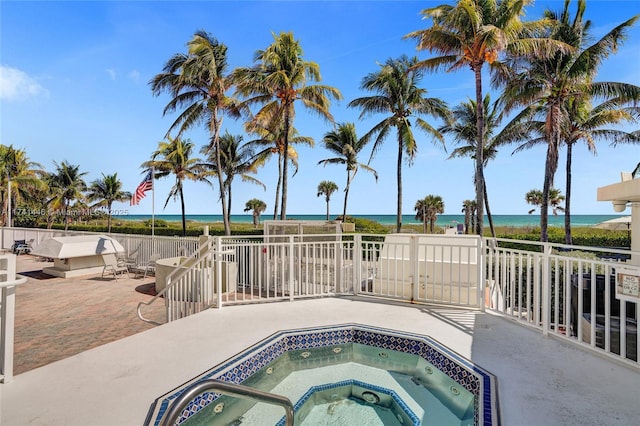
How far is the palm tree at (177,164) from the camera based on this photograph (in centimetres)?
1953

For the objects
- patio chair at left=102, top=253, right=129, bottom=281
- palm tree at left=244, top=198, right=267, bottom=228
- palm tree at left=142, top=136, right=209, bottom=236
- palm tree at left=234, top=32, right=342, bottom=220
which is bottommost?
patio chair at left=102, top=253, right=129, bottom=281

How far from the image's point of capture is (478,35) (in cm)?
987

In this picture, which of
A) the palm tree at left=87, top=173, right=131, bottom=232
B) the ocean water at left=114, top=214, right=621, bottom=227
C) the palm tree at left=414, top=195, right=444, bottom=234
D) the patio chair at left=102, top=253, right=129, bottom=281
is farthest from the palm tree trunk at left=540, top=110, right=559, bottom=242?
the ocean water at left=114, top=214, right=621, bottom=227

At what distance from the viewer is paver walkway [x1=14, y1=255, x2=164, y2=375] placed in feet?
15.6

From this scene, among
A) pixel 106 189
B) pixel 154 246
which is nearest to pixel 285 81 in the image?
pixel 154 246

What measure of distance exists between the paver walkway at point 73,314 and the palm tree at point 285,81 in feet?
26.7

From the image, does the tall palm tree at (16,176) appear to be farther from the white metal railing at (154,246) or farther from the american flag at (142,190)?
the white metal railing at (154,246)

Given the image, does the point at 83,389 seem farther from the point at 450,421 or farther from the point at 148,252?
the point at 148,252

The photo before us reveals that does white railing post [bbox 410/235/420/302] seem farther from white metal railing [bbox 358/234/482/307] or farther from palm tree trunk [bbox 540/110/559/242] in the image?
palm tree trunk [bbox 540/110/559/242]

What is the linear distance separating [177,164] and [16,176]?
1268 cm

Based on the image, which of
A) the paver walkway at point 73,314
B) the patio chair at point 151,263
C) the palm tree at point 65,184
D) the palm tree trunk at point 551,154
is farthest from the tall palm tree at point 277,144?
the palm tree at point 65,184

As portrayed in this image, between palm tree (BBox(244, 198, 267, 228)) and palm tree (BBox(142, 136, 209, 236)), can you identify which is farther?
palm tree (BBox(244, 198, 267, 228))

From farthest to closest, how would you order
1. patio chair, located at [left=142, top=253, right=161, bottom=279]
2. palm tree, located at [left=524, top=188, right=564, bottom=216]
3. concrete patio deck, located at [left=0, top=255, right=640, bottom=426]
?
palm tree, located at [left=524, top=188, right=564, bottom=216] → patio chair, located at [left=142, top=253, right=161, bottom=279] → concrete patio deck, located at [left=0, top=255, right=640, bottom=426]

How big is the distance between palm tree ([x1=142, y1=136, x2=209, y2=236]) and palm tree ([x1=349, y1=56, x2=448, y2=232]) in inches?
470
